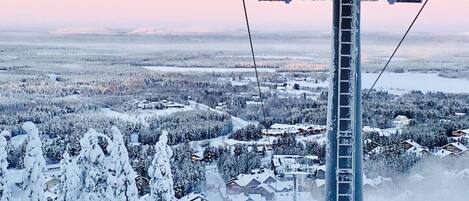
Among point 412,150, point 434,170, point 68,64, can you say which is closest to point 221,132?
point 412,150

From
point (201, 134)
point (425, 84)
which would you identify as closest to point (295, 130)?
point (201, 134)

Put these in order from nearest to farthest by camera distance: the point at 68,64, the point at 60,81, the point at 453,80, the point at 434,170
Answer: the point at 434,170
the point at 453,80
the point at 60,81
the point at 68,64

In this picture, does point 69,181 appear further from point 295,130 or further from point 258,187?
point 295,130

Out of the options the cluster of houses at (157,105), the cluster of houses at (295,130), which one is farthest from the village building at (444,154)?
the cluster of houses at (157,105)

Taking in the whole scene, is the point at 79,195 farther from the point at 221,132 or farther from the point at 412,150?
the point at 221,132

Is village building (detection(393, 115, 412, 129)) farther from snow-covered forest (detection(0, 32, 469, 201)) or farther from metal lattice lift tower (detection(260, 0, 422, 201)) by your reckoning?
metal lattice lift tower (detection(260, 0, 422, 201))

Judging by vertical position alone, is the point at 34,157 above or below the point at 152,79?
above
